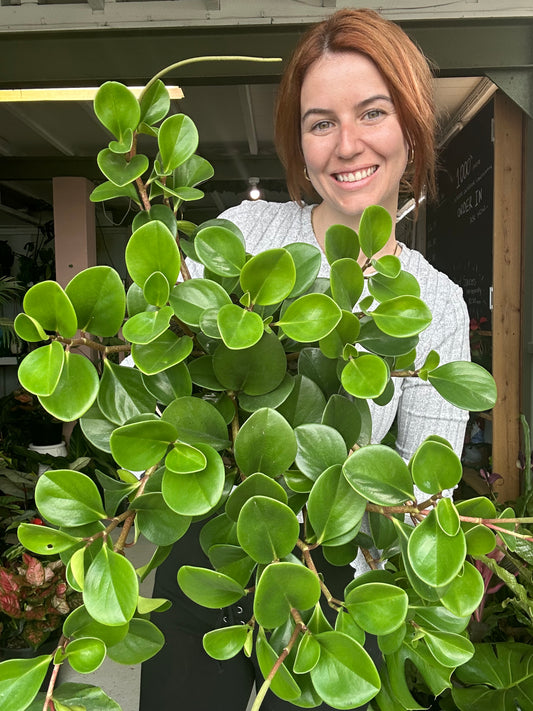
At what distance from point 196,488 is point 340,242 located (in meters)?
0.16

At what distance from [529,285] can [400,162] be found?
2.42 meters

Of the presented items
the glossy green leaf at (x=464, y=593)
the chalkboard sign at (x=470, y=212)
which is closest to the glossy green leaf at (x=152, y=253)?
the glossy green leaf at (x=464, y=593)

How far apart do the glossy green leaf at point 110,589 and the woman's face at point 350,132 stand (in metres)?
0.62

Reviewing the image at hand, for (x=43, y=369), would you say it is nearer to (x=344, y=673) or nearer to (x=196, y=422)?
(x=196, y=422)

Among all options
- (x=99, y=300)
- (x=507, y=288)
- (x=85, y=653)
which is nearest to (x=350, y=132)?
(x=99, y=300)

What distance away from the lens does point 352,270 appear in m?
0.32

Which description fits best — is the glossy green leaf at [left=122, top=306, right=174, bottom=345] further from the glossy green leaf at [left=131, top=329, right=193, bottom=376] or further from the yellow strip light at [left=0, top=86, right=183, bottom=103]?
the yellow strip light at [left=0, top=86, right=183, bottom=103]

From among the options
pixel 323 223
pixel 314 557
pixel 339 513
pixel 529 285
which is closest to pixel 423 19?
pixel 529 285

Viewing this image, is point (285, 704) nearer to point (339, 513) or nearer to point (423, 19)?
point (339, 513)

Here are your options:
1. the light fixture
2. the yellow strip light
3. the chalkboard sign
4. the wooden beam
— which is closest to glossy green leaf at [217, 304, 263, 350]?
the wooden beam

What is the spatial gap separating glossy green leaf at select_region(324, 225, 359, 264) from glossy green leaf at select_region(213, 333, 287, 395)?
0.06 m

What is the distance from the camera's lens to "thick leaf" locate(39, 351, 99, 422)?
0.28 meters

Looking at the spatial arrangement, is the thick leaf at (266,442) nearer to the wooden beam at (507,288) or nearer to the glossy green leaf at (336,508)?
the glossy green leaf at (336,508)

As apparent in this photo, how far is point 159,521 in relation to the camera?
0.31 meters
